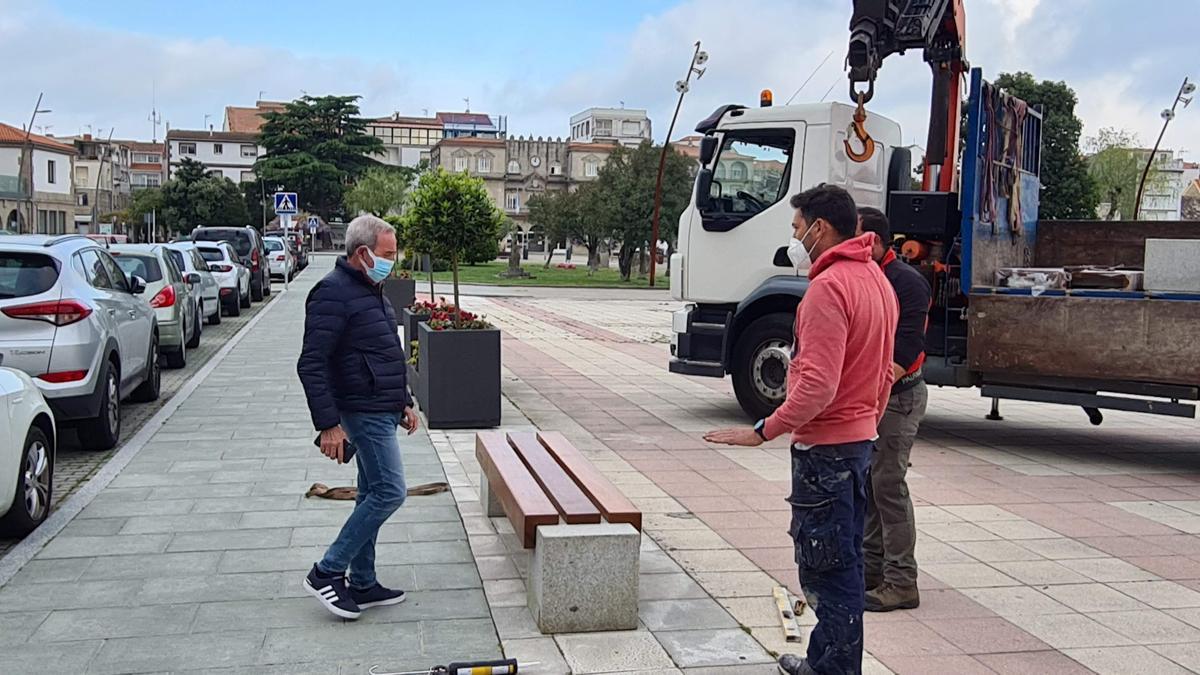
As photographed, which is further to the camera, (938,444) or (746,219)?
(746,219)

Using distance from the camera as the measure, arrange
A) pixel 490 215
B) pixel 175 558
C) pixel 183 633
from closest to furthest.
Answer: pixel 183 633 < pixel 175 558 < pixel 490 215

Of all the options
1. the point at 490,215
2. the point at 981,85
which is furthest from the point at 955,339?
the point at 490,215

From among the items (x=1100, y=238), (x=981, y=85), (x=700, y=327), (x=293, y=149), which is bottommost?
(x=700, y=327)

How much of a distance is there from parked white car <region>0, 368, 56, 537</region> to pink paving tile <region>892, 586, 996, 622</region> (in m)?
4.73

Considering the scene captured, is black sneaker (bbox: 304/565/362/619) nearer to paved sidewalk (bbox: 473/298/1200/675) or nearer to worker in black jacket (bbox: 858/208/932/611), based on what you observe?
paved sidewalk (bbox: 473/298/1200/675)

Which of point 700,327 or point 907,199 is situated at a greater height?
point 907,199

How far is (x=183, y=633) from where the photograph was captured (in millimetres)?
4809

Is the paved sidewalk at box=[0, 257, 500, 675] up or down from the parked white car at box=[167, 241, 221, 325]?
down

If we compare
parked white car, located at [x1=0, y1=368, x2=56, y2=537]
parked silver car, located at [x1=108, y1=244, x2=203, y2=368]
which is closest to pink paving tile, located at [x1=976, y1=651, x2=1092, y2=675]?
parked white car, located at [x1=0, y1=368, x2=56, y2=537]

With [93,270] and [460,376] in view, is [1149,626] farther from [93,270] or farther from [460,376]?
[93,270]

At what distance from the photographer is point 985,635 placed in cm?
505

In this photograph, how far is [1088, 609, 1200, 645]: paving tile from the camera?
16.7ft

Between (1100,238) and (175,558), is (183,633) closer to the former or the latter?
(175,558)

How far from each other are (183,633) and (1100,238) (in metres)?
9.09
